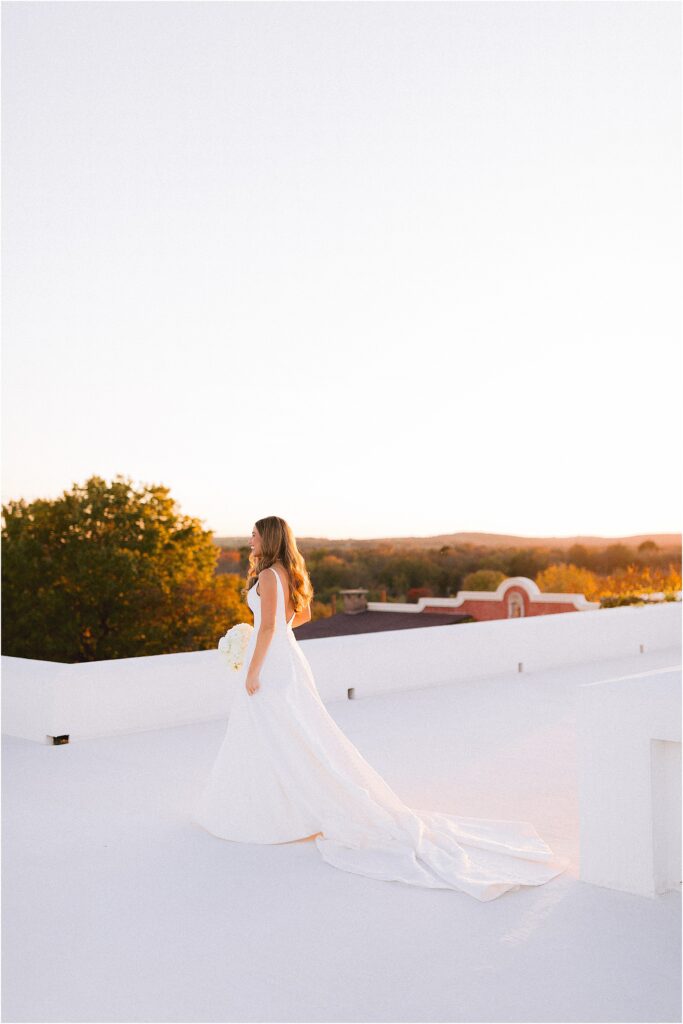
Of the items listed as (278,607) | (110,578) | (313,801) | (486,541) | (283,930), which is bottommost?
(283,930)

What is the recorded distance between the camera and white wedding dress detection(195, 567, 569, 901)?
401 centimetres

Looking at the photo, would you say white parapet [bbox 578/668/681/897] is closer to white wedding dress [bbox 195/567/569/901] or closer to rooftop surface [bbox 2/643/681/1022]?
rooftop surface [bbox 2/643/681/1022]

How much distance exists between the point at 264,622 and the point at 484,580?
1354 inches

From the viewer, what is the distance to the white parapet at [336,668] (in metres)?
6.77

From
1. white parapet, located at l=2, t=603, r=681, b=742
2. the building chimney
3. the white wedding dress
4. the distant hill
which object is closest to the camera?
the white wedding dress

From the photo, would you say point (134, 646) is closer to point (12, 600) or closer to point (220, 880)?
point (12, 600)

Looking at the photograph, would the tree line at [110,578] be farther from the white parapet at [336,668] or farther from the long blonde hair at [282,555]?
the long blonde hair at [282,555]

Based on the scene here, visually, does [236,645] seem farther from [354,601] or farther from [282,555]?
[354,601]

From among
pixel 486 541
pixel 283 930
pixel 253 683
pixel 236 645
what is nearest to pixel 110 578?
pixel 486 541

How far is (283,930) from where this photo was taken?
3309 mm

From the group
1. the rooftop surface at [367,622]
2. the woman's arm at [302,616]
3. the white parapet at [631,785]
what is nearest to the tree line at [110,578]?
the rooftop surface at [367,622]

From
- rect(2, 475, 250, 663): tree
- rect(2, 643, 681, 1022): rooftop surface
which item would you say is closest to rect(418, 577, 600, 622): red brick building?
rect(2, 475, 250, 663): tree

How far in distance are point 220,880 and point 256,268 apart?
1871 centimetres

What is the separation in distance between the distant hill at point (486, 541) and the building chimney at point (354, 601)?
2.59 meters
